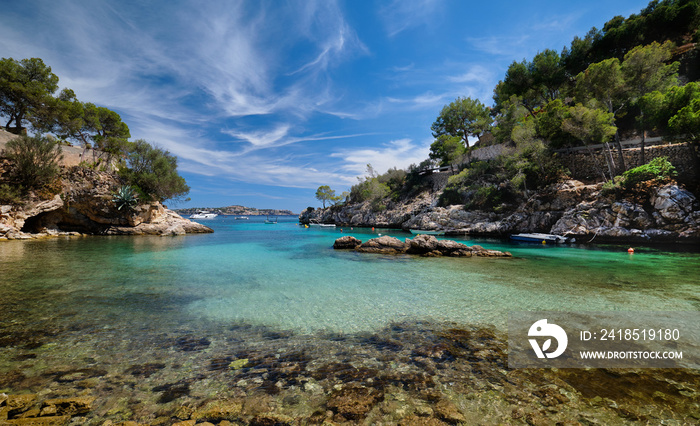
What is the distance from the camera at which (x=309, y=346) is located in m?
4.35

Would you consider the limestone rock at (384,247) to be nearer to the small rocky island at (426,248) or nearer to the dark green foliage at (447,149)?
the small rocky island at (426,248)

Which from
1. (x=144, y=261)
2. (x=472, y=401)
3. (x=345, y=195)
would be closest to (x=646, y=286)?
(x=472, y=401)

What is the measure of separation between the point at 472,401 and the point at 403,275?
7922 mm

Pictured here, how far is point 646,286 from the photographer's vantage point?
853cm

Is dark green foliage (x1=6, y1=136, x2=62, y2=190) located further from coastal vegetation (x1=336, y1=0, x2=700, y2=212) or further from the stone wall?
the stone wall

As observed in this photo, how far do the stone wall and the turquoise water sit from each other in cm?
1277

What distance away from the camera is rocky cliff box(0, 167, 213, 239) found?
72.1ft

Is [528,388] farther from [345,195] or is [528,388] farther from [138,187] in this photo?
[345,195]

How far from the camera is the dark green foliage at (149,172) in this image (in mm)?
30675

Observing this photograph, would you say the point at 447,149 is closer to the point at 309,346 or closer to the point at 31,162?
the point at 309,346

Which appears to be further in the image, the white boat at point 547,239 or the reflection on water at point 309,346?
the white boat at point 547,239

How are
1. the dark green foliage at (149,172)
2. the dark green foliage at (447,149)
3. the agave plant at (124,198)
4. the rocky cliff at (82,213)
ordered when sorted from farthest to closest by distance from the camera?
the dark green foliage at (447,149) < the dark green foliage at (149,172) < the agave plant at (124,198) < the rocky cliff at (82,213)

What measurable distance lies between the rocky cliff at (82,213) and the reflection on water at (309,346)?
19.7 m

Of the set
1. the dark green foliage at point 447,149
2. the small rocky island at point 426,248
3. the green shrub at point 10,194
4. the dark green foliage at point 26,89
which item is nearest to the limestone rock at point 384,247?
the small rocky island at point 426,248
